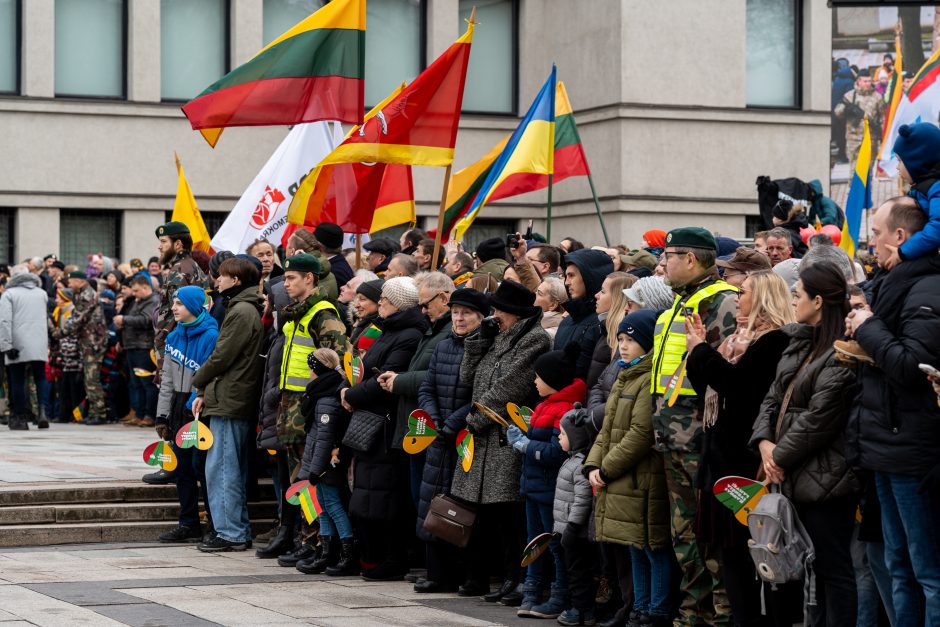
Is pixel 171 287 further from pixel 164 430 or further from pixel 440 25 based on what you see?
pixel 440 25

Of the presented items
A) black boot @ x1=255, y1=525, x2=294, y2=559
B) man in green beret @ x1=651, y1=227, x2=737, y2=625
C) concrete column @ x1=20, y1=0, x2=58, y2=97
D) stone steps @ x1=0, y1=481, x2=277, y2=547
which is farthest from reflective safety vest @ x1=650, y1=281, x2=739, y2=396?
concrete column @ x1=20, y1=0, x2=58, y2=97

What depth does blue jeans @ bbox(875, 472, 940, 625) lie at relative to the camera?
7023 mm

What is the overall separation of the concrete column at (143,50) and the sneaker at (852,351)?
20.9 m

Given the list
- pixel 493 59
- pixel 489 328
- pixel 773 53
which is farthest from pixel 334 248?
pixel 773 53

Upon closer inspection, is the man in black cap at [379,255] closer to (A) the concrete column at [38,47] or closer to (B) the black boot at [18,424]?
(B) the black boot at [18,424]

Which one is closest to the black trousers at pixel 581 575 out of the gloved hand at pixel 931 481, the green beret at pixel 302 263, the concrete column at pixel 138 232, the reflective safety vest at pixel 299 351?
the gloved hand at pixel 931 481

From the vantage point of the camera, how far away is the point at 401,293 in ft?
36.6

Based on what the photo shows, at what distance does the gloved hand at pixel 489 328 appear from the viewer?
33.7 feet

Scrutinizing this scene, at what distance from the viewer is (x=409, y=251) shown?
14562 millimetres

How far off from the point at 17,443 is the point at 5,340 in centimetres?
235

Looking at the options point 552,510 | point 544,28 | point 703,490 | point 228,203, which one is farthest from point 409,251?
point 544,28

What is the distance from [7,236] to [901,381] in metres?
21.8

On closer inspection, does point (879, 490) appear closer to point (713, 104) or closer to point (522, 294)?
point (522, 294)

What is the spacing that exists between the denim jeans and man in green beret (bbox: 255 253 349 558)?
865 cm
